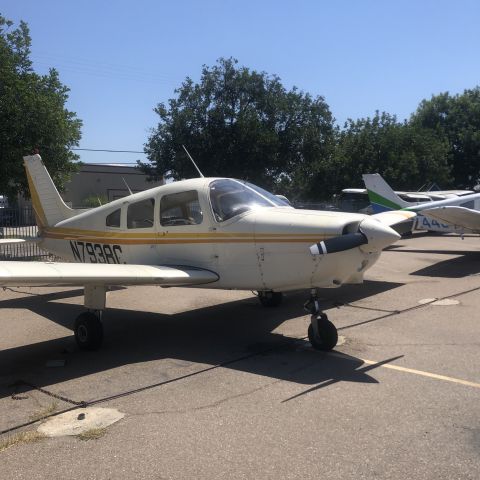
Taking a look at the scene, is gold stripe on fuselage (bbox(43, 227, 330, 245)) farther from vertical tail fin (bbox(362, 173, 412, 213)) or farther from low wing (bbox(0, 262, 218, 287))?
vertical tail fin (bbox(362, 173, 412, 213))

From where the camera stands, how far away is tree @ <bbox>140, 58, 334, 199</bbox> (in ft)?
92.1

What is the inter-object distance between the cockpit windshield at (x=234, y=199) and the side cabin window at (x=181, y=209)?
0.29 metres

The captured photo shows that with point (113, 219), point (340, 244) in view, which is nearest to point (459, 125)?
point (113, 219)

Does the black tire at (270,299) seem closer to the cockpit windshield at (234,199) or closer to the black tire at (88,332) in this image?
the cockpit windshield at (234,199)

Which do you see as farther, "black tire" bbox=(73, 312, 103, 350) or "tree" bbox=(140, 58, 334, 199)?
"tree" bbox=(140, 58, 334, 199)

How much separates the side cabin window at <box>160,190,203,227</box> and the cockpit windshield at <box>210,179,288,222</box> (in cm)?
29

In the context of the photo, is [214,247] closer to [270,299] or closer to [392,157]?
[270,299]

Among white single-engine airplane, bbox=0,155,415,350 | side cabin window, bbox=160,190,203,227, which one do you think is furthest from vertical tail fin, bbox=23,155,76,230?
side cabin window, bbox=160,190,203,227

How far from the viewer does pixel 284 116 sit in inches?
1183

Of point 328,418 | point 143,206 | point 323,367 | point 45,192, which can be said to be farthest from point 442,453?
point 45,192

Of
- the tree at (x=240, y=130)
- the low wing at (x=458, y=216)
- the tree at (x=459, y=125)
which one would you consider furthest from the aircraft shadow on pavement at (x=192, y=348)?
the tree at (x=459, y=125)

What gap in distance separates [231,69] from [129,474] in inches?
1118

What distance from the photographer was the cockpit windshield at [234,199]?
6.99 meters

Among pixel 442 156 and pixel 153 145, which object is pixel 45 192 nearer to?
pixel 153 145
